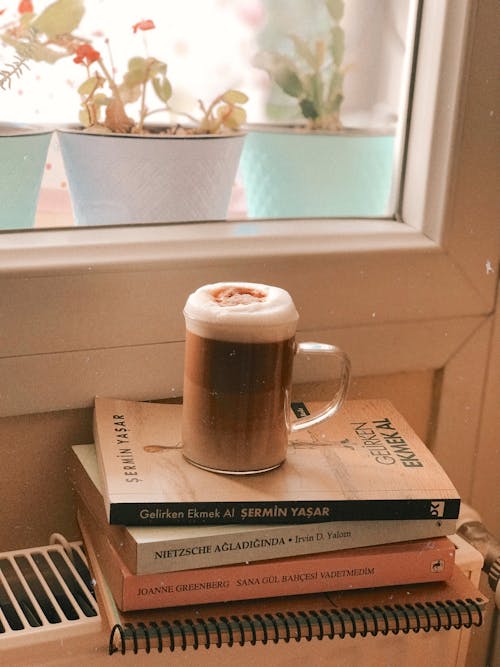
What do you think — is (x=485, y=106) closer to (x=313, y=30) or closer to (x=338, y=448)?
(x=313, y=30)

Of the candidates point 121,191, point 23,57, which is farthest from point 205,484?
point 23,57

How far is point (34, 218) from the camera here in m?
0.77

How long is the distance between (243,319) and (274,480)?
0.13 metres

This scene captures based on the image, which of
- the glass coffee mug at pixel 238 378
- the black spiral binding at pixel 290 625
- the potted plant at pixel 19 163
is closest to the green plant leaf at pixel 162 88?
the potted plant at pixel 19 163

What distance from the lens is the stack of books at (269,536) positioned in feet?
1.98

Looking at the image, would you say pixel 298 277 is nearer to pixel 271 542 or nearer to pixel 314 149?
pixel 314 149

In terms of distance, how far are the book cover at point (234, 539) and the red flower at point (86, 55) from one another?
0.36 metres

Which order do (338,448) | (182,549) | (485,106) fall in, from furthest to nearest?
(485,106) < (338,448) < (182,549)

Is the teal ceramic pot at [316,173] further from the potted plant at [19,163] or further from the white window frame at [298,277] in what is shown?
the potted plant at [19,163]

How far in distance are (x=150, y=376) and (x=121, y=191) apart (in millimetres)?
165

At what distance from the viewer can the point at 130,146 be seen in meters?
0.76

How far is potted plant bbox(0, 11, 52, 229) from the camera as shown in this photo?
733 mm

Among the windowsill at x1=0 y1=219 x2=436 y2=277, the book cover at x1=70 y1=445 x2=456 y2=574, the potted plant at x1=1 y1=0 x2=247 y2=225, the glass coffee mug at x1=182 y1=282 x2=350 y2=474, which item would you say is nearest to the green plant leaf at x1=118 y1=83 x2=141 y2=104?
the potted plant at x1=1 y1=0 x2=247 y2=225

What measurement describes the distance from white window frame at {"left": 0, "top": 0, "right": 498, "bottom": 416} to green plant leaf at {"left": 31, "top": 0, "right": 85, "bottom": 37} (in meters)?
0.17
